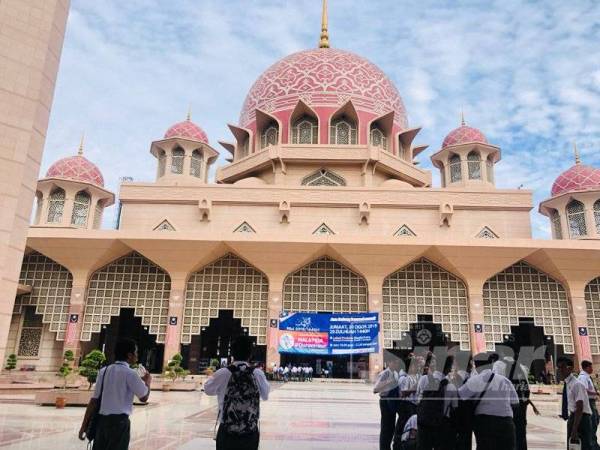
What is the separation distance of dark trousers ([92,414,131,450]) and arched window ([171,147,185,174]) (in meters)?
22.0

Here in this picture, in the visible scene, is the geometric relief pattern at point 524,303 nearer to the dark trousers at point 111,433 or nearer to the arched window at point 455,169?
the arched window at point 455,169

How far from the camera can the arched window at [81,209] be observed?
73.0ft

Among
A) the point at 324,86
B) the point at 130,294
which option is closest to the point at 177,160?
the point at 130,294

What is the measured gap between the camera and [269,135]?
26328 mm

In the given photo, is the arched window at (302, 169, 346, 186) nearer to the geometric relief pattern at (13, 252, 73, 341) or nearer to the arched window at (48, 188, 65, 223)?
the arched window at (48, 188, 65, 223)

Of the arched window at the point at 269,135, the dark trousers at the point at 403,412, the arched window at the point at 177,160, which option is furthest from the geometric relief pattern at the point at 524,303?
the arched window at the point at 177,160

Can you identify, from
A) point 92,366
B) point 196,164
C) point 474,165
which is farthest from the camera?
point 196,164

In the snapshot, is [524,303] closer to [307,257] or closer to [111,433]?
[307,257]

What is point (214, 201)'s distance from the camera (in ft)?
72.0

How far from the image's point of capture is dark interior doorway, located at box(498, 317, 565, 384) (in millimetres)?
20234

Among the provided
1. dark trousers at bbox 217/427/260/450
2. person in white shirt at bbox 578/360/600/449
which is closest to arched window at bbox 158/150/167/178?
person in white shirt at bbox 578/360/600/449

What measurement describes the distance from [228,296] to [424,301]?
7.97 metres

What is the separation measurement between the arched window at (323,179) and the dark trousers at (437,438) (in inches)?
794

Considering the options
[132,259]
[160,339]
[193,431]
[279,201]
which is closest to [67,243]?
[132,259]
